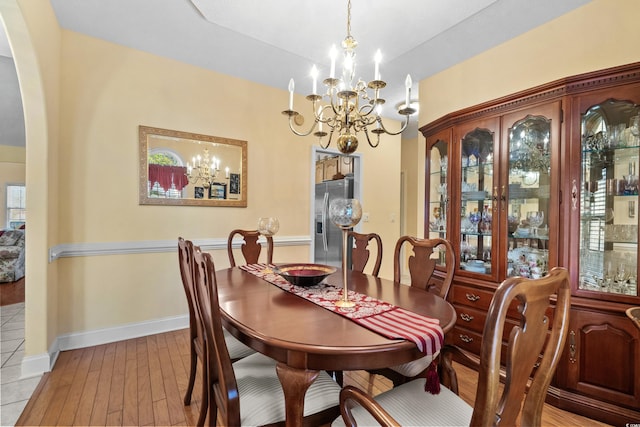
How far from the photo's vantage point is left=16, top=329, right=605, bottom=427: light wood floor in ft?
5.53

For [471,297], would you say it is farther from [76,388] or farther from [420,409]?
[76,388]

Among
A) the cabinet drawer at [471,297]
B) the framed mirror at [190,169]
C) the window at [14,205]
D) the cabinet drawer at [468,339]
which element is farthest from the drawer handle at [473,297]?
the window at [14,205]

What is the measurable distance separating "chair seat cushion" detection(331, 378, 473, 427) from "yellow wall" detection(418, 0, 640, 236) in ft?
7.67

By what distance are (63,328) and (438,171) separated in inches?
141

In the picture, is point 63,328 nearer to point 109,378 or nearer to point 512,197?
point 109,378

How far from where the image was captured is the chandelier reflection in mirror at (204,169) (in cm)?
304

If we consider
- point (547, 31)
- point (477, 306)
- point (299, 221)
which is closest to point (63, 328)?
point (299, 221)

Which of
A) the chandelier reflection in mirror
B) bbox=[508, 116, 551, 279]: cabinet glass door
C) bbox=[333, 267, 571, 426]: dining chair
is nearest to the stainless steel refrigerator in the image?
the chandelier reflection in mirror

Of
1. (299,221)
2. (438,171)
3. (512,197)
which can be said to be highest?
(438,171)

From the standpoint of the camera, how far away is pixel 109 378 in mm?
2072

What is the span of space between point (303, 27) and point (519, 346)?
8.30ft

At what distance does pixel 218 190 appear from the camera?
3186 millimetres

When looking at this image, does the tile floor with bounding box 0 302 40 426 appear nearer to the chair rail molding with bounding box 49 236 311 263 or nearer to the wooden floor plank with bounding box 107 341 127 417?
the wooden floor plank with bounding box 107 341 127 417

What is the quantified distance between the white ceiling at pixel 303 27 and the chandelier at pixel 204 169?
0.96 m
